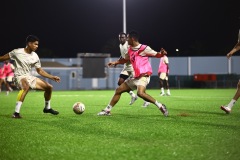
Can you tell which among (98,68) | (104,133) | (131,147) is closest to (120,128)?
(104,133)

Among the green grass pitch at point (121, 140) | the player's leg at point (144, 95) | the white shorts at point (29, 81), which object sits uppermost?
the white shorts at point (29, 81)

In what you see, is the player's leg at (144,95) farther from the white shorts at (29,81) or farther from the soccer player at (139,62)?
the white shorts at (29,81)

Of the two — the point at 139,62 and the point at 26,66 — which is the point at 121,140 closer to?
the point at 139,62

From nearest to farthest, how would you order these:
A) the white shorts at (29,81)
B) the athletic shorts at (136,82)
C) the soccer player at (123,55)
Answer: the athletic shorts at (136,82) < the white shorts at (29,81) < the soccer player at (123,55)

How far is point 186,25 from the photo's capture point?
5847 cm

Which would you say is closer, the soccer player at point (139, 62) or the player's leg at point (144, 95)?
the player's leg at point (144, 95)

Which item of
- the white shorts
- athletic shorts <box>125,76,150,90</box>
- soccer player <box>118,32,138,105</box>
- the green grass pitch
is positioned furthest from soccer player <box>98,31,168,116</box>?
soccer player <box>118,32,138,105</box>

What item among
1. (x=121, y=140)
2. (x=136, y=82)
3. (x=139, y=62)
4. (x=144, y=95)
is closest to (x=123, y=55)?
(x=139, y=62)

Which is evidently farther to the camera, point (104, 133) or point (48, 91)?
point (48, 91)

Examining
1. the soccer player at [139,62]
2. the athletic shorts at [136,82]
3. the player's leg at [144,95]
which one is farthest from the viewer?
the athletic shorts at [136,82]

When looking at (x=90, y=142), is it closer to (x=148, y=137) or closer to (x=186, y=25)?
(x=148, y=137)

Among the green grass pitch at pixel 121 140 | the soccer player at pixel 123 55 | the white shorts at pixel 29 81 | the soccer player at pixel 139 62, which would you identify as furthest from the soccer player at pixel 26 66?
the soccer player at pixel 123 55

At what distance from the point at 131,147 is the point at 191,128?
219 centimetres

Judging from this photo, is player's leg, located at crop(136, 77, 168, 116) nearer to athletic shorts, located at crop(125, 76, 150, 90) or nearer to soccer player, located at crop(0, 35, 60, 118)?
athletic shorts, located at crop(125, 76, 150, 90)
